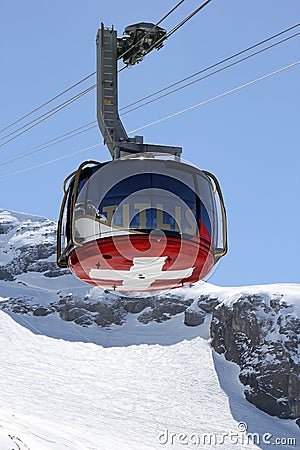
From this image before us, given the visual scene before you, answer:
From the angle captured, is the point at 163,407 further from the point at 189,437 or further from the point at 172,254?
the point at 172,254

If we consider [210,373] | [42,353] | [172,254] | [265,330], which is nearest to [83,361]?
[42,353]

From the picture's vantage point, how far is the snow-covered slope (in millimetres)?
75625

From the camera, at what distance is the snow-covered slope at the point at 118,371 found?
248ft

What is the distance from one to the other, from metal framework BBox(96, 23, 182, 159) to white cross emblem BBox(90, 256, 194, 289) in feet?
3.15

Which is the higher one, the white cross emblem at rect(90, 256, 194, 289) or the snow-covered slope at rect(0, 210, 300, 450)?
the white cross emblem at rect(90, 256, 194, 289)

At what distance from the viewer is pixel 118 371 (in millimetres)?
101500

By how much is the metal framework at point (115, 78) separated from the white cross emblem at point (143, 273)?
96 cm

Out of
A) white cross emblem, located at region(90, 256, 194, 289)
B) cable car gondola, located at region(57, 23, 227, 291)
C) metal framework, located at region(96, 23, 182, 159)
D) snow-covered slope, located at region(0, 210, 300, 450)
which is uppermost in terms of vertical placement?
metal framework, located at region(96, 23, 182, 159)

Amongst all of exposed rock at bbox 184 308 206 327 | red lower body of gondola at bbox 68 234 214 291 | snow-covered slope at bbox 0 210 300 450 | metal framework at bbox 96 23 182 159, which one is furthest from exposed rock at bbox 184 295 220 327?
metal framework at bbox 96 23 182 159

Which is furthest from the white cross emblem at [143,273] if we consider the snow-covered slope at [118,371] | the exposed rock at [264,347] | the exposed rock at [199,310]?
the exposed rock at [199,310]

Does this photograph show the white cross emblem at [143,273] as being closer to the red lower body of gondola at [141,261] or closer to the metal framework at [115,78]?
the red lower body of gondola at [141,261]

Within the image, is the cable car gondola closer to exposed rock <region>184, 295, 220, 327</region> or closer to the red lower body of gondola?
the red lower body of gondola

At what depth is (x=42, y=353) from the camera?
107 metres

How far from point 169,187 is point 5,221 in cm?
18333
